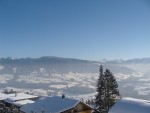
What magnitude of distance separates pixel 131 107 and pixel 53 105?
1623 cm

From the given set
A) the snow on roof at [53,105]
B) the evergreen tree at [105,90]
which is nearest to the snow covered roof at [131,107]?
the evergreen tree at [105,90]

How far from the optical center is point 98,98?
4959cm

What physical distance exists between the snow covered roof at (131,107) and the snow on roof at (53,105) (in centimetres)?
1054

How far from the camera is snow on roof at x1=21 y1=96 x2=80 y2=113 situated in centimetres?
4894

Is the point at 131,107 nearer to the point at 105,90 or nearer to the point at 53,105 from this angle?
the point at 105,90

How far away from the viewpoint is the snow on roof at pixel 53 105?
1927 inches

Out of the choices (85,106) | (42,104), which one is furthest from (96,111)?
(42,104)

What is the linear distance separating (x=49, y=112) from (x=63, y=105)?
2.71 m

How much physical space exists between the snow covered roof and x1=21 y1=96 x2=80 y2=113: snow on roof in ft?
34.6

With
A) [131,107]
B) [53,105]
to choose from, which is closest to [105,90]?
[53,105]

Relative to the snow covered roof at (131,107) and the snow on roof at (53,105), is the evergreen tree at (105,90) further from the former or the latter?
the snow covered roof at (131,107)

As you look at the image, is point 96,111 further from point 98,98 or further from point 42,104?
point 42,104

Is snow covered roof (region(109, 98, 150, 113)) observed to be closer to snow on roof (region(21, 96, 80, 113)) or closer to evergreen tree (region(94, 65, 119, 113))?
evergreen tree (region(94, 65, 119, 113))

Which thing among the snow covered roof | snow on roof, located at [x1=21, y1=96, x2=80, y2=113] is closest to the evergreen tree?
snow on roof, located at [x1=21, y1=96, x2=80, y2=113]
